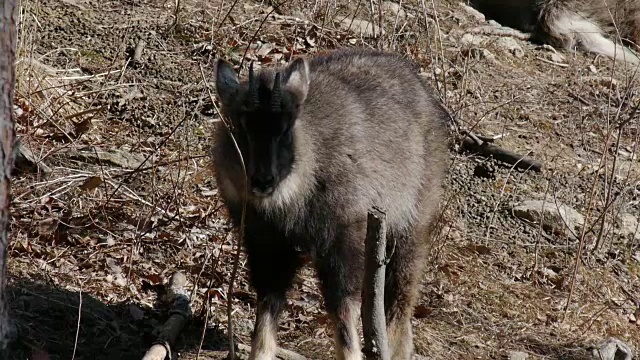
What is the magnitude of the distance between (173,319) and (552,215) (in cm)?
374

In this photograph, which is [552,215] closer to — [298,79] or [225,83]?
[298,79]

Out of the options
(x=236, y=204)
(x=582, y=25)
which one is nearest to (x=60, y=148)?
(x=236, y=204)

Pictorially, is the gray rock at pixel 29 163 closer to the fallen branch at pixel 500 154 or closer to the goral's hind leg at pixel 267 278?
the goral's hind leg at pixel 267 278

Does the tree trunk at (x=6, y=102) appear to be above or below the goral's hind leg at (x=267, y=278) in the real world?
above

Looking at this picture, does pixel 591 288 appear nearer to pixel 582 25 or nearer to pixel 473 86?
pixel 473 86

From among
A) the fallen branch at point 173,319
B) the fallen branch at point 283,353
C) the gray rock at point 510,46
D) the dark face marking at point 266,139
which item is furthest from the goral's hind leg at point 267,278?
the gray rock at point 510,46

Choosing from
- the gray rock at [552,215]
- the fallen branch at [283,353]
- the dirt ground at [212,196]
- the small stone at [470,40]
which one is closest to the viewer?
the fallen branch at [283,353]

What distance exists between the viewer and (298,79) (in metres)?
5.33

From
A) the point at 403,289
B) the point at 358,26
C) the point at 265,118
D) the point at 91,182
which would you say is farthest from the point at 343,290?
the point at 358,26

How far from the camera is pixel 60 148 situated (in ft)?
22.6

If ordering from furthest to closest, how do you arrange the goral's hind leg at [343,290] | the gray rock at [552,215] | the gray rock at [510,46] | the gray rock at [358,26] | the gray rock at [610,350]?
1. the gray rock at [510,46]
2. the gray rock at [358,26]
3. the gray rock at [552,215]
4. the gray rock at [610,350]
5. the goral's hind leg at [343,290]

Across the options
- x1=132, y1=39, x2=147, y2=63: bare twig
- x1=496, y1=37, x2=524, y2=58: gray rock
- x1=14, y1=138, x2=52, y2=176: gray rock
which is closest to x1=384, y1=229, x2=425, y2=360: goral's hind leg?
x1=14, y1=138, x2=52, y2=176: gray rock

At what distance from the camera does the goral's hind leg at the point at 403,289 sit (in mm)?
6066

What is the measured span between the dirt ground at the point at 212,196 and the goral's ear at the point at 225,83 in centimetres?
45
